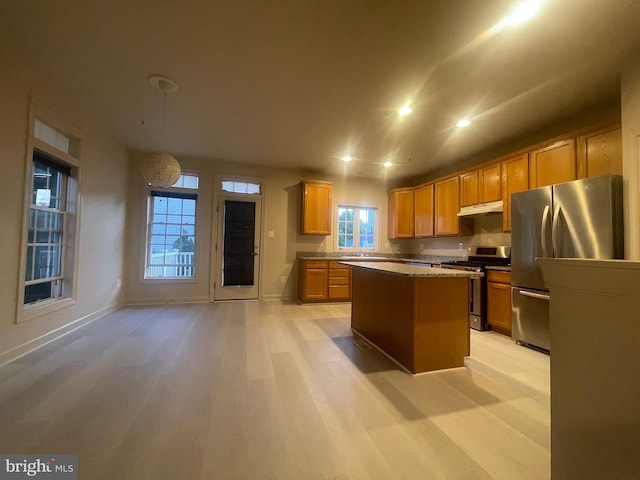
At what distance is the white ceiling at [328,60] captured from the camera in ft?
5.87

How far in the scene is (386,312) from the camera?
266 cm

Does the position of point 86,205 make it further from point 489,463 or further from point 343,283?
point 489,463

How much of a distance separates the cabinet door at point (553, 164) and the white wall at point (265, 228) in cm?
306

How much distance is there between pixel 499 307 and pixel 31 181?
5.41 meters

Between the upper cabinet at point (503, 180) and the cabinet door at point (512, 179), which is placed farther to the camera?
the cabinet door at point (512, 179)

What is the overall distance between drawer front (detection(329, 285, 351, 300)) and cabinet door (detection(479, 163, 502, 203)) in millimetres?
2769

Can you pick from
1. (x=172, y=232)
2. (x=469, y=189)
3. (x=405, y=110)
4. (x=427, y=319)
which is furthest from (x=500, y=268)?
(x=172, y=232)

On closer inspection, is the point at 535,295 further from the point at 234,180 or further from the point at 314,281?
the point at 234,180

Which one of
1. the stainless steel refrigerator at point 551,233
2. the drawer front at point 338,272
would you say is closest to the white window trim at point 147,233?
the drawer front at point 338,272

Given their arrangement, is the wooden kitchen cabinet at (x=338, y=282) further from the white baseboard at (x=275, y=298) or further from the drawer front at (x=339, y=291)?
the white baseboard at (x=275, y=298)

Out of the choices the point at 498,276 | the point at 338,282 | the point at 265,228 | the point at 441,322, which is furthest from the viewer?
the point at 265,228

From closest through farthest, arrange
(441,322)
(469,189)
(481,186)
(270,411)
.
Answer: (270,411) → (441,322) → (481,186) → (469,189)

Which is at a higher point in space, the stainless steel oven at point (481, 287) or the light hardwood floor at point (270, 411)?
the stainless steel oven at point (481, 287)

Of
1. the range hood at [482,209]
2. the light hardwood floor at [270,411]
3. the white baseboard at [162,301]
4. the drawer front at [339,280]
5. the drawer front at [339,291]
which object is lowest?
the light hardwood floor at [270,411]
